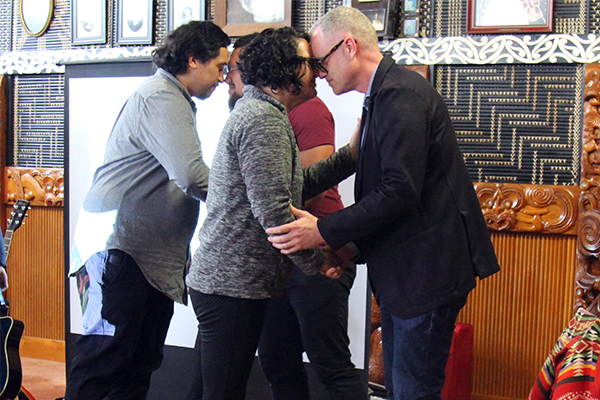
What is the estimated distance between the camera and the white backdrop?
266 centimetres

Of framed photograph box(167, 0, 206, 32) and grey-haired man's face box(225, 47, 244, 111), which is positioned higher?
framed photograph box(167, 0, 206, 32)

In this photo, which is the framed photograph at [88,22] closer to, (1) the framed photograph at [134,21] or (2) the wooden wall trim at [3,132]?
(1) the framed photograph at [134,21]

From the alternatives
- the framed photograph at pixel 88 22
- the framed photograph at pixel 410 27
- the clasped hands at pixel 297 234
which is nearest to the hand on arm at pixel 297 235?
the clasped hands at pixel 297 234

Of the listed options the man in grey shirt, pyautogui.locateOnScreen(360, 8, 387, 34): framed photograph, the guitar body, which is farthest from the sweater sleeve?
pyautogui.locateOnScreen(360, 8, 387, 34): framed photograph

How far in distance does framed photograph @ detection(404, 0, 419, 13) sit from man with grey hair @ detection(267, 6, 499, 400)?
60.8 inches

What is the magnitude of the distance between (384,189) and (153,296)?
3.07 ft

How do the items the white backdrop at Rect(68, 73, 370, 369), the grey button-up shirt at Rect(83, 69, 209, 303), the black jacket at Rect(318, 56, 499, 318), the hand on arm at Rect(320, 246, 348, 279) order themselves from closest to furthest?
the black jacket at Rect(318, 56, 499, 318)
the hand on arm at Rect(320, 246, 348, 279)
the grey button-up shirt at Rect(83, 69, 209, 303)
the white backdrop at Rect(68, 73, 370, 369)

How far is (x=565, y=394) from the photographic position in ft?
4.19

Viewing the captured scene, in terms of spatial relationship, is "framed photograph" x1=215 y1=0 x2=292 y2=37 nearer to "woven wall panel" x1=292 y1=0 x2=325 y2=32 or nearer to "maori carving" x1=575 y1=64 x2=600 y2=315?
"woven wall panel" x1=292 y1=0 x2=325 y2=32

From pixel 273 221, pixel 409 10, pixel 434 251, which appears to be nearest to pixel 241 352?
pixel 273 221

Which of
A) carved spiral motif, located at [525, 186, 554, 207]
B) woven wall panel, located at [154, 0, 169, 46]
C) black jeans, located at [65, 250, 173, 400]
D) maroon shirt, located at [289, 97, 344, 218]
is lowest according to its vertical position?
black jeans, located at [65, 250, 173, 400]

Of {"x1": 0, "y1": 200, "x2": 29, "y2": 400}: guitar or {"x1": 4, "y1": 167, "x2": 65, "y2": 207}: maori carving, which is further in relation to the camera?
{"x1": 4, "y1": 167, "x2": 65, "y2": 207}: maori carving

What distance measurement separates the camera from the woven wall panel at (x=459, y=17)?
276 centimetres

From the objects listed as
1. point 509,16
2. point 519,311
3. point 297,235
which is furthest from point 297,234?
point 509,16
